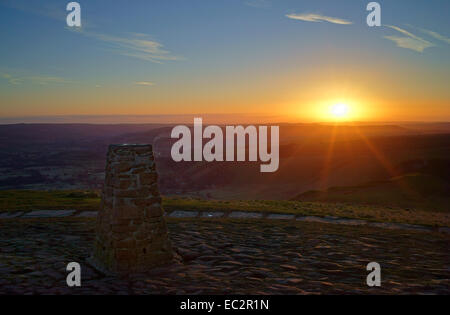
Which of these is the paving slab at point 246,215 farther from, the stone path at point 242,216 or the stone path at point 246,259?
the stone path at point 246,259

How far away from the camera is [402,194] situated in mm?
22250

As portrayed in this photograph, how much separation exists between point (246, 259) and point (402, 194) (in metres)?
18.1

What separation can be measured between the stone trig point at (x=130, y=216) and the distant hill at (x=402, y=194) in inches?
615

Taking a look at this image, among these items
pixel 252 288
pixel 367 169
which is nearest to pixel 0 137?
pixel 367 169

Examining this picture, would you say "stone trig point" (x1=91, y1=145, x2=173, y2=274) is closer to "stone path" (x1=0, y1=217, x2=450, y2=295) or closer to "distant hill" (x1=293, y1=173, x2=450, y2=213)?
"stone path" (x1=0, y1=217, x2=450, y2=295)

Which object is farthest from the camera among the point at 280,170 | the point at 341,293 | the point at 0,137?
the point at 0,137

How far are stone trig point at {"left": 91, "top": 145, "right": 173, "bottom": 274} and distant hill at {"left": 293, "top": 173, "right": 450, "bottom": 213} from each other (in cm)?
1562

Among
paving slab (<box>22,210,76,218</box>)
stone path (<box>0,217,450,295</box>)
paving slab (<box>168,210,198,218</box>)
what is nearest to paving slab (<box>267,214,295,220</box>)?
stone path (<box>0,217,450,295</box>)

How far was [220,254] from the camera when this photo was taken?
755cm

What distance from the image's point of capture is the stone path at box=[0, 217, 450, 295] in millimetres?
5707

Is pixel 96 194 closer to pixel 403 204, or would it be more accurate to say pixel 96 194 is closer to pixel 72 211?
pixel 72 211

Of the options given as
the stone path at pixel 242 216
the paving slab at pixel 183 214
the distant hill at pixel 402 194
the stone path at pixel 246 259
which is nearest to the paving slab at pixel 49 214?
the stone path at pixel 242 216

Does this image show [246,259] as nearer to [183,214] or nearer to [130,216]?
[130,216]

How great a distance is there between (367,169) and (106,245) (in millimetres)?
37600
